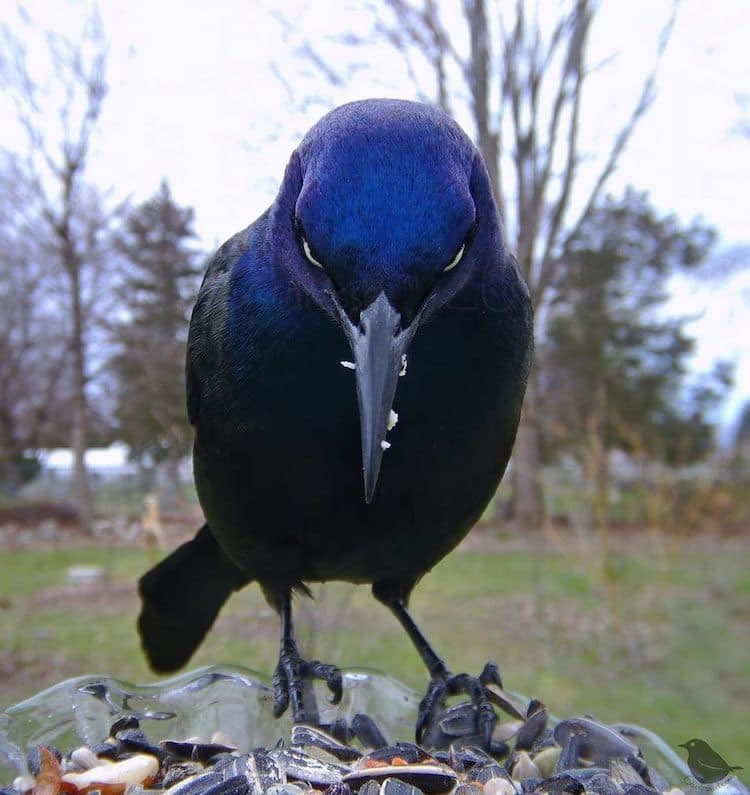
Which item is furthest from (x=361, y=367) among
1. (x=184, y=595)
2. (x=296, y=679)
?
(x=184, y=595)

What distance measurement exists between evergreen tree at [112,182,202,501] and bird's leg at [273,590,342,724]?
114 cm

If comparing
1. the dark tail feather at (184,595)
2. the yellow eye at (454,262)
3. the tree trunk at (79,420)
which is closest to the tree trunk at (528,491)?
the tree trunk at (79,420)

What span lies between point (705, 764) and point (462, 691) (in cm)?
58

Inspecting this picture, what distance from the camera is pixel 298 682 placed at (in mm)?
1927

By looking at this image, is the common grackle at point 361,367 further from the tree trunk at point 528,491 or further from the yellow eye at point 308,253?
the tree trunk at point 528,491

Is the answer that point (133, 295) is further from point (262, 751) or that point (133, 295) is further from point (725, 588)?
point (725, 588)

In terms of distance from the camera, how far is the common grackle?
1.33 metres

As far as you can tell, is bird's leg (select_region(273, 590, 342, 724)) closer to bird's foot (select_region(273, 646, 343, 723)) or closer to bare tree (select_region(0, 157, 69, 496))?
bird's foot (select_region(273, 646, 343, 723))

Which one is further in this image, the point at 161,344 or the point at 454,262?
the point at 161,344

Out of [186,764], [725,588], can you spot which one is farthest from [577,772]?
[725,588]

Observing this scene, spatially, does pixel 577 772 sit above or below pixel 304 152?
below

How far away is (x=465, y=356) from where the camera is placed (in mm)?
1679

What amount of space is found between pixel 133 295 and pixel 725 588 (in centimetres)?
761

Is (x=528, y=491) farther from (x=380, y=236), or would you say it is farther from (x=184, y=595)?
(x=380, y=236)
